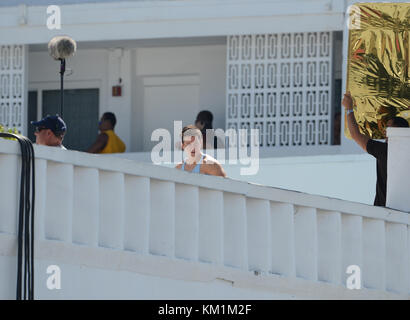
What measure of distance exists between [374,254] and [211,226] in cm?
140

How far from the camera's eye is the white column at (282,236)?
8.75m

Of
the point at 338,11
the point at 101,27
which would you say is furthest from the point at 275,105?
the point at 101,27

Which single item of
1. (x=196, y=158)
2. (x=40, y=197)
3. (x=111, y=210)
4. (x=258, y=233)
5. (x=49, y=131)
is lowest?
(x=258, y=233)

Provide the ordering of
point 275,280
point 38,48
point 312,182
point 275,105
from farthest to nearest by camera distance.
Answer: point 38,48 → point 275,105 → point 312,182 → point 275,280

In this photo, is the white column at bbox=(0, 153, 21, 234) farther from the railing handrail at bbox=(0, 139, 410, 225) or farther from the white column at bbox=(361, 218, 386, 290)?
the white column at bbox=(361, 218, 386, 290)

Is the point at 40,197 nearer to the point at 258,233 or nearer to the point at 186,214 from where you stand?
the point at 186,214

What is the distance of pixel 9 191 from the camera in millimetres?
7980

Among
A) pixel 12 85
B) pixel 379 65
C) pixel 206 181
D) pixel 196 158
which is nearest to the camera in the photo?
pixel 206 181

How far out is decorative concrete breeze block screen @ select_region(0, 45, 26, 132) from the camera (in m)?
16.7

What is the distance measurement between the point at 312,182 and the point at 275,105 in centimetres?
168

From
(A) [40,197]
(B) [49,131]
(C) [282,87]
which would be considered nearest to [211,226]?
(A) [40,197]

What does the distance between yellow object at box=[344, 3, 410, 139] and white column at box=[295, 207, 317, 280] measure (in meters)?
1.80
